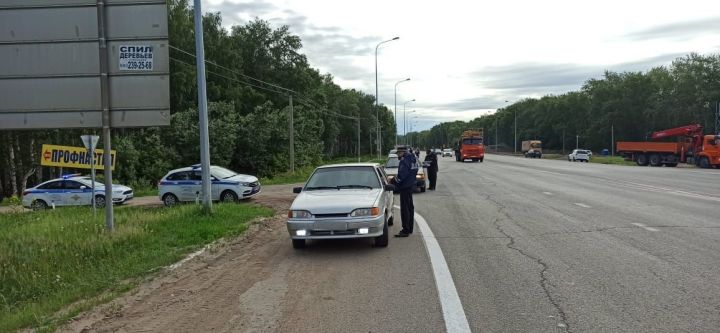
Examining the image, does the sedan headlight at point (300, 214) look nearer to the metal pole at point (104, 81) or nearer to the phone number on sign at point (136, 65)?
the metal pole at point (104, 81)

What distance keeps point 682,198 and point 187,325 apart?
15.6 m

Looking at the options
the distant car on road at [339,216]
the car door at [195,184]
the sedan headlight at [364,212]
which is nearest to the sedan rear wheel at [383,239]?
the distant car on road at [339,216]

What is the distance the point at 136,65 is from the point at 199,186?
11.6m

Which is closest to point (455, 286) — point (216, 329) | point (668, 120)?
point (216, 329)

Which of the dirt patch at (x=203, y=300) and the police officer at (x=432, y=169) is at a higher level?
the police officer at (x=432, y=169)

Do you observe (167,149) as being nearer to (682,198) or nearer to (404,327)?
(682,198)

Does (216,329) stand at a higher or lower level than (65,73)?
lower

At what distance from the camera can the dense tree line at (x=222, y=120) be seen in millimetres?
37000

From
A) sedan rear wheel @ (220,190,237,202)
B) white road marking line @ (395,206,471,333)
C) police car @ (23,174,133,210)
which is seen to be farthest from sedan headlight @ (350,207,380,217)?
police car @ (23,174,133,210)

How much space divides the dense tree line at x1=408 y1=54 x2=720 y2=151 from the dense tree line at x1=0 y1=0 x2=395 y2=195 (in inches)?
1861

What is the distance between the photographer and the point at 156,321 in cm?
535

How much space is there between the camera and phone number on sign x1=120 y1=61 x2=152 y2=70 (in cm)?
1010

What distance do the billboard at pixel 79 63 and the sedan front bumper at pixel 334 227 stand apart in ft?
Answer: 11.8

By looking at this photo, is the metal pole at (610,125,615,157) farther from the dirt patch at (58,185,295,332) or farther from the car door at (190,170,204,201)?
the dirt patch at (58,185,295,332)
